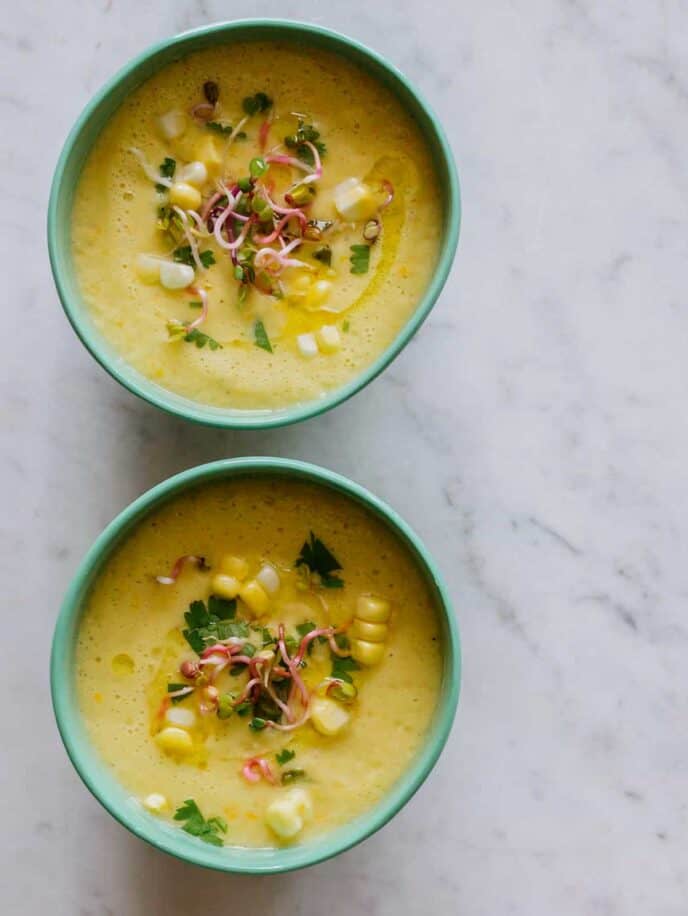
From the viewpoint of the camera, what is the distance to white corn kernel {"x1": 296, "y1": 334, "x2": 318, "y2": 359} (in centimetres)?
185

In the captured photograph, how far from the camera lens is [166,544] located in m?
1.83

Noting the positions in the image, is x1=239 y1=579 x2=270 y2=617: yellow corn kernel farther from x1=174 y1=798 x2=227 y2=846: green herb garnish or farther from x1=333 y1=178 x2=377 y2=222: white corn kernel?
x1=333 y1=178 x2=377 y2=222: white corn kernel

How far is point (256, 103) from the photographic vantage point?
1.87 metres

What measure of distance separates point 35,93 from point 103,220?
1.02 feet

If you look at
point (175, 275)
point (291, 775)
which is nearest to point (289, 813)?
point (291, 775)

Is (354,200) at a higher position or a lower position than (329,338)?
higher

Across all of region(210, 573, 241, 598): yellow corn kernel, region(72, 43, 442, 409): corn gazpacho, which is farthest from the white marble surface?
region(210, 573, 241, 598): yellow corn kernel

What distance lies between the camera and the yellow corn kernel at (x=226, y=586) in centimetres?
179

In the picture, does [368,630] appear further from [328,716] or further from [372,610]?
[328,716]

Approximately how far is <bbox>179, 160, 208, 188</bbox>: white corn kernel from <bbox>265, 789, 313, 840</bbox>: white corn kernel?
94cm

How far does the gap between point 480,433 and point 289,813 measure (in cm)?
69

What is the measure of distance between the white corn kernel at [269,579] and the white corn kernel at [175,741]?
0.25m

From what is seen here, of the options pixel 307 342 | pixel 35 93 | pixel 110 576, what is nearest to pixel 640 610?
pixel 307 342

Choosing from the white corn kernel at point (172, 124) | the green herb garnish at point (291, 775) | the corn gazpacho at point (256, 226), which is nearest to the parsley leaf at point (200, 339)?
the corn gazpacho at point (256, 226)
